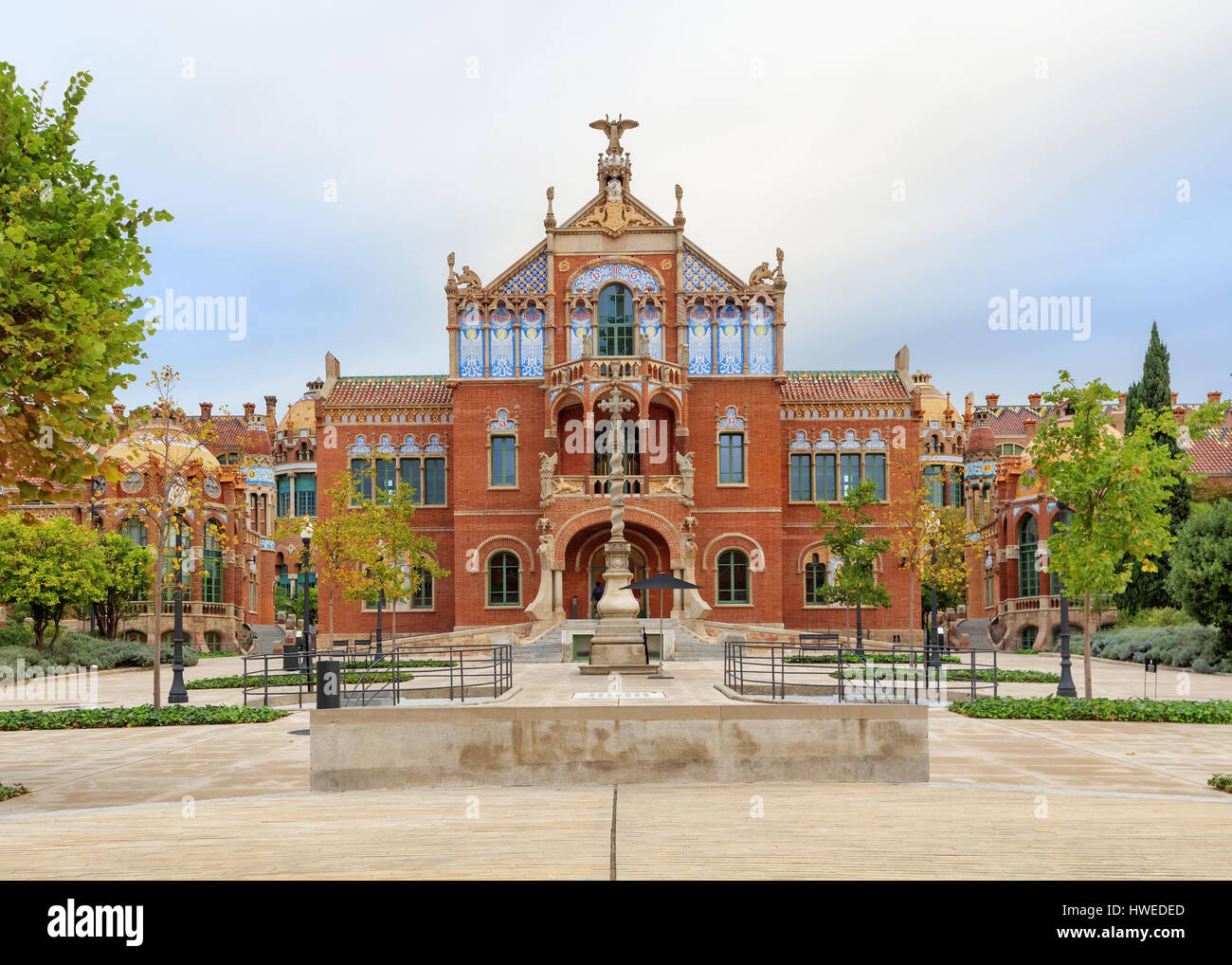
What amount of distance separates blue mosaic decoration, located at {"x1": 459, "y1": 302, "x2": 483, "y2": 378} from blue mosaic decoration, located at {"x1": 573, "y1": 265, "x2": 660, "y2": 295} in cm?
431

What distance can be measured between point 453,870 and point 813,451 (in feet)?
144

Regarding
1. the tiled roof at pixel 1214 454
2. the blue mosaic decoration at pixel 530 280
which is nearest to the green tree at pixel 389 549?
the blue mosaic decoration at pixel 530 280

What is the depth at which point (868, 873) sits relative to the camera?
6359 mm

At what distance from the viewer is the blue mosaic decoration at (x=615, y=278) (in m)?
47.7

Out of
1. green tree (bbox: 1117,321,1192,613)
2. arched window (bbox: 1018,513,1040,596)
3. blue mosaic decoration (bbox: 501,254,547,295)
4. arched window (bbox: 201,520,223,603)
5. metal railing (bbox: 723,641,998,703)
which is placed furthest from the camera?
arched window (bbox: 201,520,223,603)

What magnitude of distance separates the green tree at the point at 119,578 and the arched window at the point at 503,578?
13.5 meters

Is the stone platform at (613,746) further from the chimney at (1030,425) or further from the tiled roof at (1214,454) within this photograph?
the tiled roof at (1214,454)

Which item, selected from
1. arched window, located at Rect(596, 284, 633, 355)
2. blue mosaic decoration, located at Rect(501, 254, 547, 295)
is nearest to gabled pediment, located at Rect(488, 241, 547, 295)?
blue mosaic decoration, located at Rect(501, 254, 547, 295)

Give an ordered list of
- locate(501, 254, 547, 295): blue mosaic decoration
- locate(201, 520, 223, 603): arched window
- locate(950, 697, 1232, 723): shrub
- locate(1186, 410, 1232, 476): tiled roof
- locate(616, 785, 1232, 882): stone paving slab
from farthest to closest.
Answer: locate(201, 520, 223, 603): arched window → locate(1186, 410, 1232, 476): tiled roof → locate(501, 254, 547, 295): blue mosaic decoration → locate(950, 697, 1232, 723): shrub → locate(616, 785, 1232, 882): stone paving slab

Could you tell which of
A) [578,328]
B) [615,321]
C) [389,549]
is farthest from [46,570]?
[615,321]

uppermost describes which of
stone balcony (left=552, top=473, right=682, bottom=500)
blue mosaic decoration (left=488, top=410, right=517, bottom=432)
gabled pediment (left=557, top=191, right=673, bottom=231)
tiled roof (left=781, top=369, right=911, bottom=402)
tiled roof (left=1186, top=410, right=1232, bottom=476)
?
gabled pediment (left=557, top=191, right=673, bottom=231)

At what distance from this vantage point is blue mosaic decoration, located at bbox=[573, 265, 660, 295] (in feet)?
157

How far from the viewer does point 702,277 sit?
158 ft

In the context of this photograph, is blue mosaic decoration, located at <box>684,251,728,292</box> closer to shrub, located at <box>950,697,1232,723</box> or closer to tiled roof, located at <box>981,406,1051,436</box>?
shrub, located at <box>950,697,1232,723</box>
